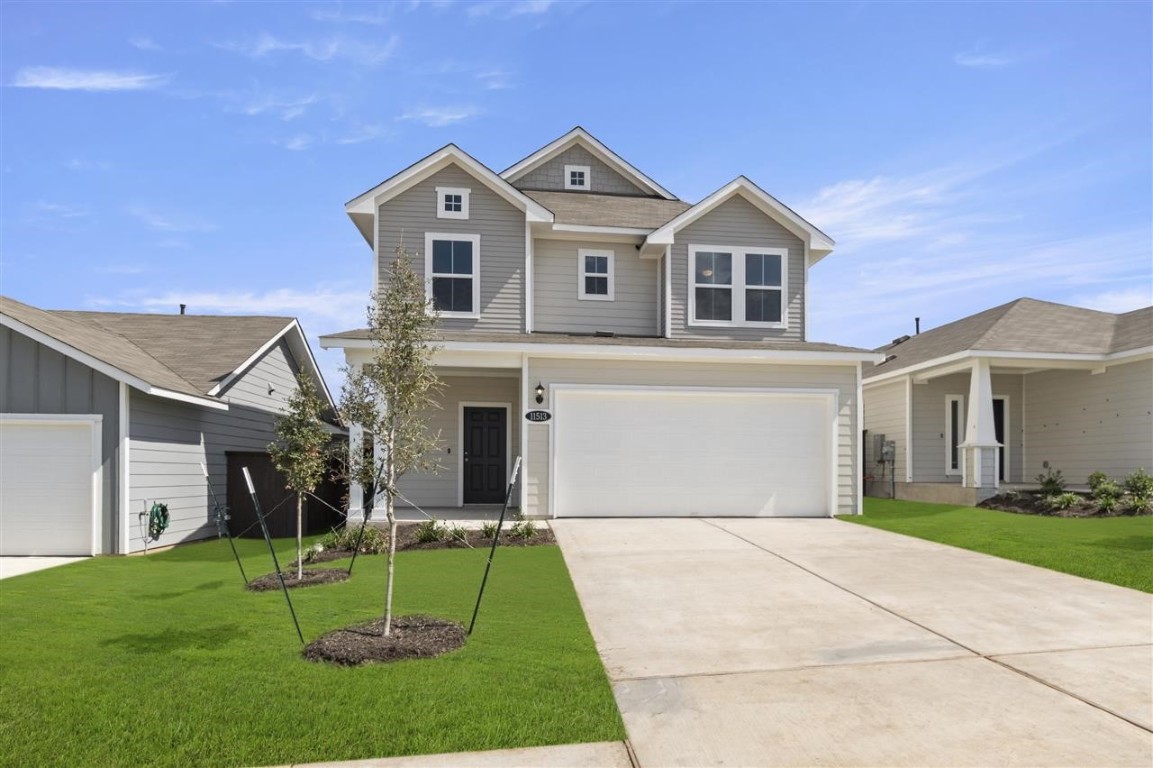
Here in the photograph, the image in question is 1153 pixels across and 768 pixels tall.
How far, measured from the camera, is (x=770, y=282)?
15.5 meters

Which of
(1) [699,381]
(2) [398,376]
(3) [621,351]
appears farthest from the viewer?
(1) [699,381]

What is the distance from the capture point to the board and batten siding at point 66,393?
1086cm

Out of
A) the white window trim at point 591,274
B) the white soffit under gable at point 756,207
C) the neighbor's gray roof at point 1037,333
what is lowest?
the neighbor's gray roof at point 1037,333

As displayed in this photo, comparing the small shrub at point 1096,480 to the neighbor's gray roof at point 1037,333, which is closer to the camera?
the small shrub at point 1096,480

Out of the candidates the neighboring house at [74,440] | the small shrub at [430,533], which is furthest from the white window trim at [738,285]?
the neighboring house at [74,440]

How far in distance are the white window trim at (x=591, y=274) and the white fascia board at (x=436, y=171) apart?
1306 millimetres

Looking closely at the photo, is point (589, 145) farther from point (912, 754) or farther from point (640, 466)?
point (912, 754)

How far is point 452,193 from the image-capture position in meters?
14.8

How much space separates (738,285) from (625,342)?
10.9ft

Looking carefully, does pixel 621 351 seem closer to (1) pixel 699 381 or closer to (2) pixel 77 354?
(1) pixel 699 381

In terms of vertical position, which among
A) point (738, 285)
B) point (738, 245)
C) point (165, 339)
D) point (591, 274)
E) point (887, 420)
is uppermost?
point (738, 245)

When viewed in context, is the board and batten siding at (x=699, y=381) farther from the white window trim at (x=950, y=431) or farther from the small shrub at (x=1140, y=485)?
the white window trim at (x=950, y=431)

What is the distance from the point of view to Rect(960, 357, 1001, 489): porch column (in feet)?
51.6

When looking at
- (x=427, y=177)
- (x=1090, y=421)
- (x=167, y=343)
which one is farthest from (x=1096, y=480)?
(x=167, y=343)
